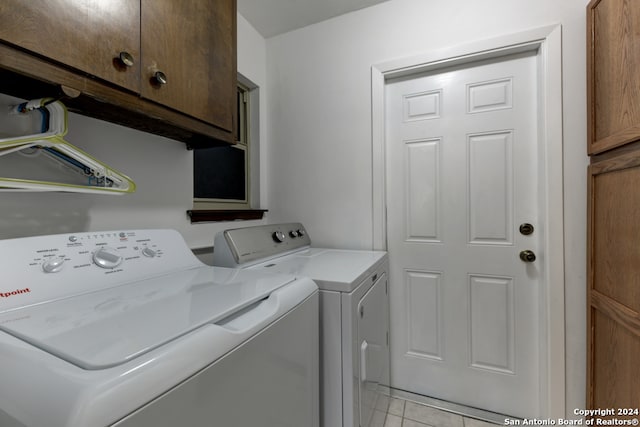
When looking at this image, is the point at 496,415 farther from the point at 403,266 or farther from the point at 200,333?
the point at 200,333

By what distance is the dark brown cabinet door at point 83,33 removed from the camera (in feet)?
2.04

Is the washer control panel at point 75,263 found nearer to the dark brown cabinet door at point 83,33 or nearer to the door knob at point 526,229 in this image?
the dark brown cabinet door at point 83,33

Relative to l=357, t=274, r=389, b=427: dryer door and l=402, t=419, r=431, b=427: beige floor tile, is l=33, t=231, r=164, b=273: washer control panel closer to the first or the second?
l=357, t=274, r=389, b=427: dryer door

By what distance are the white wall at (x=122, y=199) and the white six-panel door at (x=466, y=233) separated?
126 cm

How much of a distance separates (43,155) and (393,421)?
203 cm

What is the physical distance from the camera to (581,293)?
139 cm

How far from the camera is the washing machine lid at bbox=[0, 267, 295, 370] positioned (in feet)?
1.45

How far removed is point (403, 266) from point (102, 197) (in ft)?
5.38

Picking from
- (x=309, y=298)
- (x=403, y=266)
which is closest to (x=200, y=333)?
(x=309, y=298)

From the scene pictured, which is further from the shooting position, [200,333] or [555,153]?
[555,153]

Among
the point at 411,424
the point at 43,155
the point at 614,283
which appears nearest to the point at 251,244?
the point at 43,155

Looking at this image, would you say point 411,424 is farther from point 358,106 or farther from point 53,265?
point 358,106

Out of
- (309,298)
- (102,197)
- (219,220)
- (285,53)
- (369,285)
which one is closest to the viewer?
(309,298)

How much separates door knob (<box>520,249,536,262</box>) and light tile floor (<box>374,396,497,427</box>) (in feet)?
3.07
